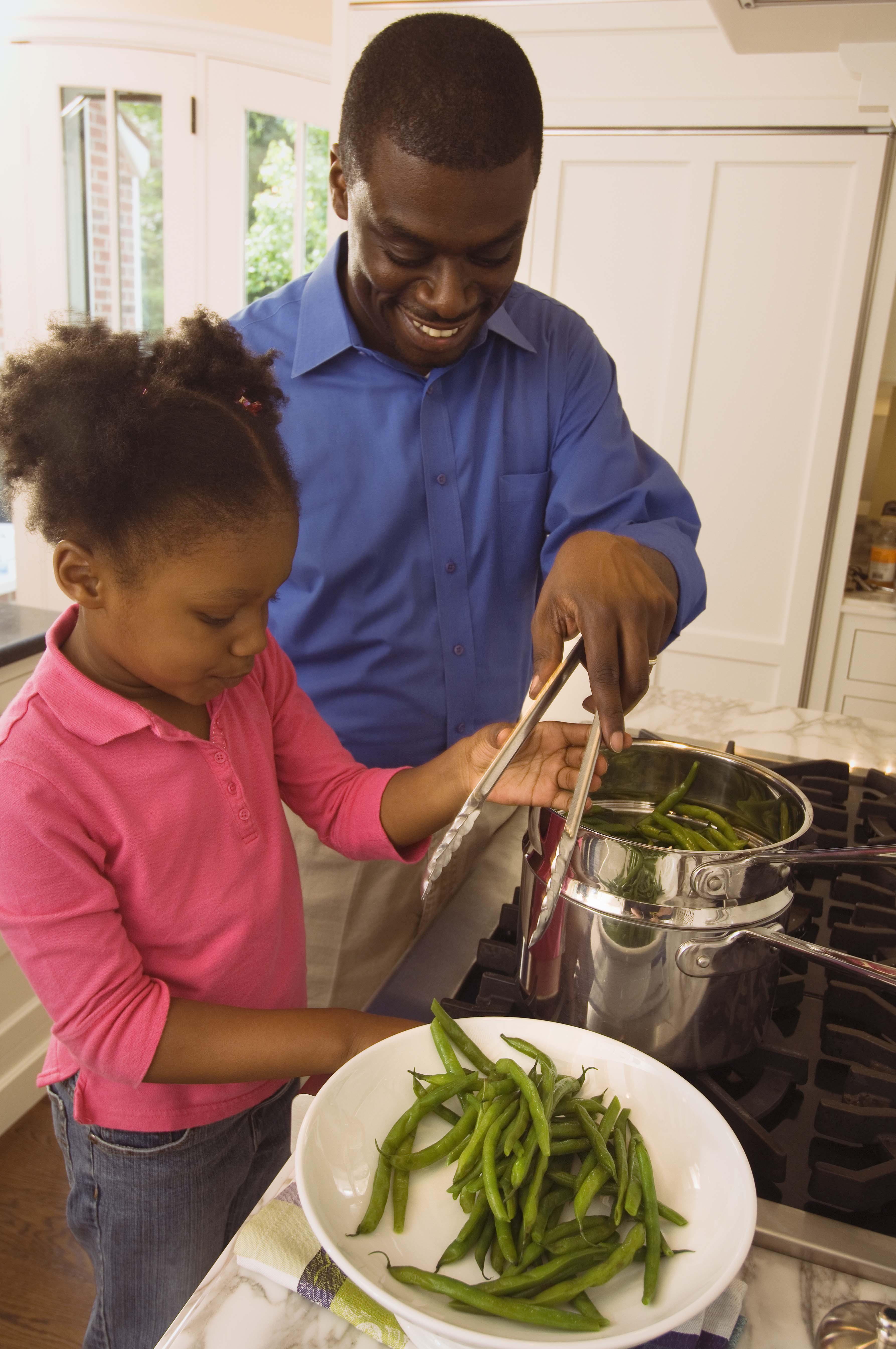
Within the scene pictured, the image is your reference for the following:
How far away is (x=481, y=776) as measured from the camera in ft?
3.36

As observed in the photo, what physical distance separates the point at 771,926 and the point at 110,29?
13.8ft

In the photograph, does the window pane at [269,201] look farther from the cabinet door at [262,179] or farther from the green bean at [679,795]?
the green bean at [679,795]

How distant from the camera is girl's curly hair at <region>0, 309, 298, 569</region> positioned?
833 mm

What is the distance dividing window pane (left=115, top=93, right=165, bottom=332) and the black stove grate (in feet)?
11.5

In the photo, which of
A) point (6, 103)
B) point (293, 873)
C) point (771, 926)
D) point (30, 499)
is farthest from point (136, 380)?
point (6, 103)

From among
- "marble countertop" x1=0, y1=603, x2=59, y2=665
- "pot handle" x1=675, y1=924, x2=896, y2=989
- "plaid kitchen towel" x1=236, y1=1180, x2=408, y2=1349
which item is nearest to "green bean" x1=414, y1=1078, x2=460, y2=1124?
"plaid kitchen towel" x1=236, y1=1180, x2=408, y2=1349

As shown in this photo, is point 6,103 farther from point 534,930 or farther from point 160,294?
point 534,930

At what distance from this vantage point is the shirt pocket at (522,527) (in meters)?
1.45

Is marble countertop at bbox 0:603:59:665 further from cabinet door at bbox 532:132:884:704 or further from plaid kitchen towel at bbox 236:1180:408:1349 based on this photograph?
cabinet door at bbox 532:132:884:704

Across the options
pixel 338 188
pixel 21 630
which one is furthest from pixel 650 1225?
pixel 21 630

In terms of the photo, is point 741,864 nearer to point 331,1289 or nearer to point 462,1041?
point 462,1041

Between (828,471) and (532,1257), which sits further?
(828,471)

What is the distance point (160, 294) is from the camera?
4156 millimetres

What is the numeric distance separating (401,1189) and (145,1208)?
0.45 metres
